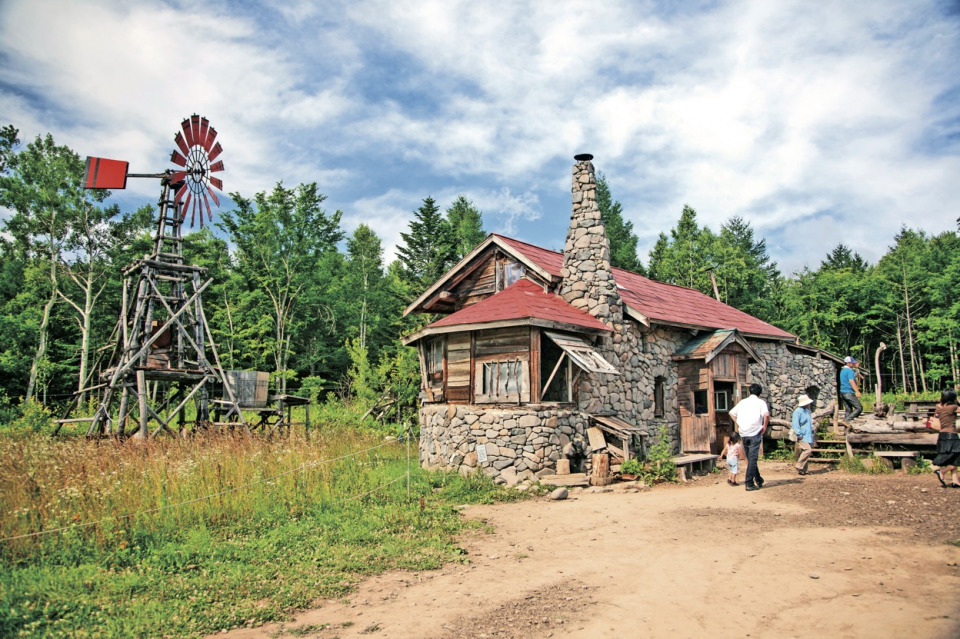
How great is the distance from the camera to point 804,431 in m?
13.8

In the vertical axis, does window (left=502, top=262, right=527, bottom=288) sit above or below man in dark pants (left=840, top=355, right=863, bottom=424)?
above

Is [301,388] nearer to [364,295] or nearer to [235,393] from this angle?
[364,295]

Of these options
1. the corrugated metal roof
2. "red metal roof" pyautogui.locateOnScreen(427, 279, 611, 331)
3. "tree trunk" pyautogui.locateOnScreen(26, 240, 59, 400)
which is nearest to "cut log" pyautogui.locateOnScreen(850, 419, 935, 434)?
the corrugated metal roof

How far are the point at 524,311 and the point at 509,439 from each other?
3032 mm

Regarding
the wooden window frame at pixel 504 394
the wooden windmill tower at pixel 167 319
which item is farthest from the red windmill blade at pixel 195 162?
the wooden window frame at pixel 504 394

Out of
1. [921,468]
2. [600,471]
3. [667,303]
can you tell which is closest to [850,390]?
[921,468]

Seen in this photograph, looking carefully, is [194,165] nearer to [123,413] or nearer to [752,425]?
[123,413]

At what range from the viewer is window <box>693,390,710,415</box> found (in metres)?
18.6

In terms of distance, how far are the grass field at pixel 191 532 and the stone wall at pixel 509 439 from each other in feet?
5.99

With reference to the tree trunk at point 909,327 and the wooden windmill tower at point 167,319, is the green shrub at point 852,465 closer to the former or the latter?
the wooden windmill tower at point 167,319

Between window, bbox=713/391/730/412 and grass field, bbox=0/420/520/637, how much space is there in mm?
10213

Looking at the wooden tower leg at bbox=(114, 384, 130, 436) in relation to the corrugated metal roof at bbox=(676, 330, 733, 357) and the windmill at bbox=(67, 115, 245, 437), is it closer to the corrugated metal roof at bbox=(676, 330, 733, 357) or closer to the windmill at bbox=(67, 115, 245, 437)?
the windmill at bbox=(67, 115, 245, 437)

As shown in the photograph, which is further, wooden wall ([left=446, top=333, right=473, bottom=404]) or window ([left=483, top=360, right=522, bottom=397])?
wooden wall ([left=446, top=333, right=473, bottom=404])

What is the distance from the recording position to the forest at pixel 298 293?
33781mm
